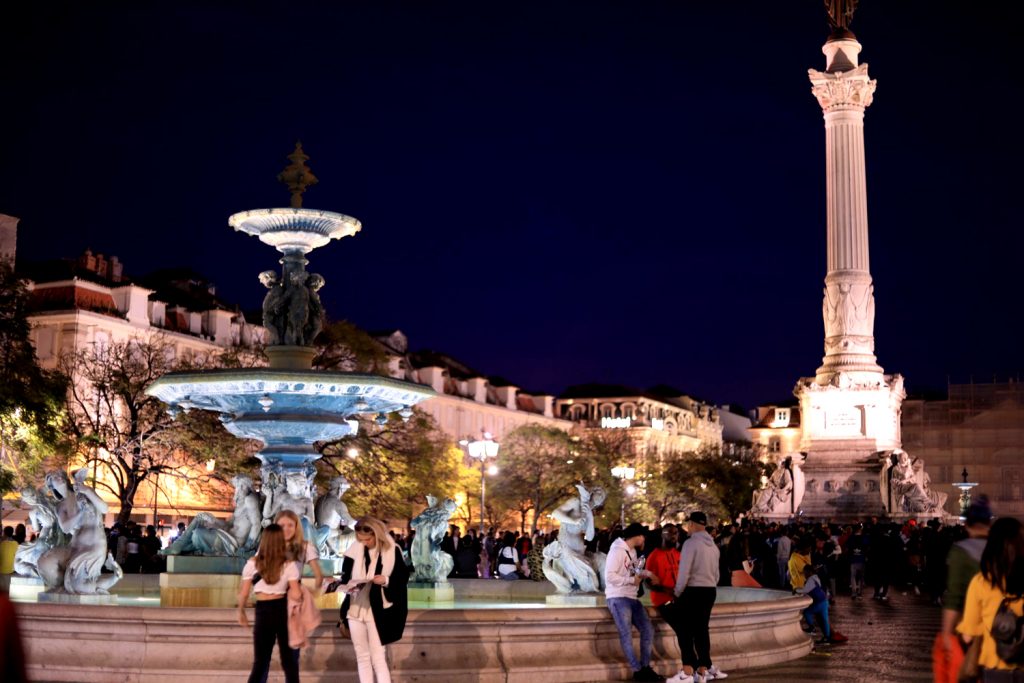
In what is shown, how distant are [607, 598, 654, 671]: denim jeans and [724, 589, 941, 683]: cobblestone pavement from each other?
35.1 inches

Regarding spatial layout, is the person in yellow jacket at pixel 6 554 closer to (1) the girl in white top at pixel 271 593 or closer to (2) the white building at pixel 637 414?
(1) the girl in white top at pixel 271 593

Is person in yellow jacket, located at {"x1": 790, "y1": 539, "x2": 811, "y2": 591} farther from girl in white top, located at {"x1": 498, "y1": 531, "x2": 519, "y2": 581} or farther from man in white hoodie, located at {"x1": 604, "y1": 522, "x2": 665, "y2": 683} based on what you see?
man in white hoodie, located at {"x1": 604, "y1": 522, "x2": 665, "y2": 683}

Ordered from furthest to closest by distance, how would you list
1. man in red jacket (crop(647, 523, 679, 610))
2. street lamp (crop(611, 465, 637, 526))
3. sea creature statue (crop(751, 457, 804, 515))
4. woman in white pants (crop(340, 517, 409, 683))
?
street lamp (crop(611, 465, 637, 526)) → sea creature statue (crop(751, 457, 804, 515)) → man in red jacket (crop(647, 523, 679, 610)) → woman in white pants (crop(340, 517, 409, 683))

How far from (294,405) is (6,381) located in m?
17.8

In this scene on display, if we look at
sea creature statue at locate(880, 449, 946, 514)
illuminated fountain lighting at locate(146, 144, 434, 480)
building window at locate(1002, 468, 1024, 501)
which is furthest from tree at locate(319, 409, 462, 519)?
building window at locate(1002, 468, 1024, 501)

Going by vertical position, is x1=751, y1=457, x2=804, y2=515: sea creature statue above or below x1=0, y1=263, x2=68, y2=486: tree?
below

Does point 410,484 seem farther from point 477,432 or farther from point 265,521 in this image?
point 477,432

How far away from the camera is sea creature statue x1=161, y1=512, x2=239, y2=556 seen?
616 inches

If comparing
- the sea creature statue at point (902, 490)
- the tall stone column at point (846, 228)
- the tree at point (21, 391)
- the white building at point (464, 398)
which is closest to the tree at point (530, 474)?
the white building at point (464, 398)

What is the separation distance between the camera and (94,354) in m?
44.7

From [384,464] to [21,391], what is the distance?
44.7 ft

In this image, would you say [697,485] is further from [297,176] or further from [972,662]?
[972,662]

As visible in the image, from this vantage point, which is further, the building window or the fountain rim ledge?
the building window

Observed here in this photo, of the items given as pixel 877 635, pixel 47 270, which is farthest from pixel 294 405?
pixel 47 270
